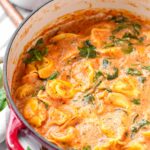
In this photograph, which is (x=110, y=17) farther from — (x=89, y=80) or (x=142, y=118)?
(x=142, y=118)

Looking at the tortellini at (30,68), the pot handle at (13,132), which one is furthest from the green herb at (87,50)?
the pot handle at (13,132)

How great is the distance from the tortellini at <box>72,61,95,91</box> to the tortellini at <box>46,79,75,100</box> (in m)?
0.03

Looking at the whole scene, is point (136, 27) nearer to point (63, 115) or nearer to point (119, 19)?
point (119, 19)

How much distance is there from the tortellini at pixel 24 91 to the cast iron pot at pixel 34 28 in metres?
0.08

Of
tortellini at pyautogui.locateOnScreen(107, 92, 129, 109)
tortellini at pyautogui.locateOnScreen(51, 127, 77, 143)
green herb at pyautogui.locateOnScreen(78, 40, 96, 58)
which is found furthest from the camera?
green herb at pyautogui.locateOnScreen(78, 40, 96, 58)

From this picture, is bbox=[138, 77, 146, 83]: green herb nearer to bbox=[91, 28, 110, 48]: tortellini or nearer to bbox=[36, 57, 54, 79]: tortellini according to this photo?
bbox=[91, 28, 110, 48]: tortellini

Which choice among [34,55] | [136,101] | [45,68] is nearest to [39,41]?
[34,55]

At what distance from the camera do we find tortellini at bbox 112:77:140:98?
1896 millimetres

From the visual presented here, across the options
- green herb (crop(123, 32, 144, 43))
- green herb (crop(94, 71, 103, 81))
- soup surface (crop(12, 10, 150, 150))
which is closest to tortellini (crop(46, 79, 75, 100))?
soup surface (crop(12, 10, 150, 150))

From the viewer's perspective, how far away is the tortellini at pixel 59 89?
1.87 metres

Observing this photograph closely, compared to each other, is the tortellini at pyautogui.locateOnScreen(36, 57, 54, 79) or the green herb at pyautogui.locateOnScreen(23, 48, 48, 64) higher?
the green herb at pyautogui.locateOnScreen(23, 48, 48, 64)

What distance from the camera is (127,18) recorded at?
89.2 inches

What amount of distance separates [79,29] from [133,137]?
2.17 ft

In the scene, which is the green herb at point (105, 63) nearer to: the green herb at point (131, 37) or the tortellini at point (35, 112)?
the green herb at point (131, 37)
